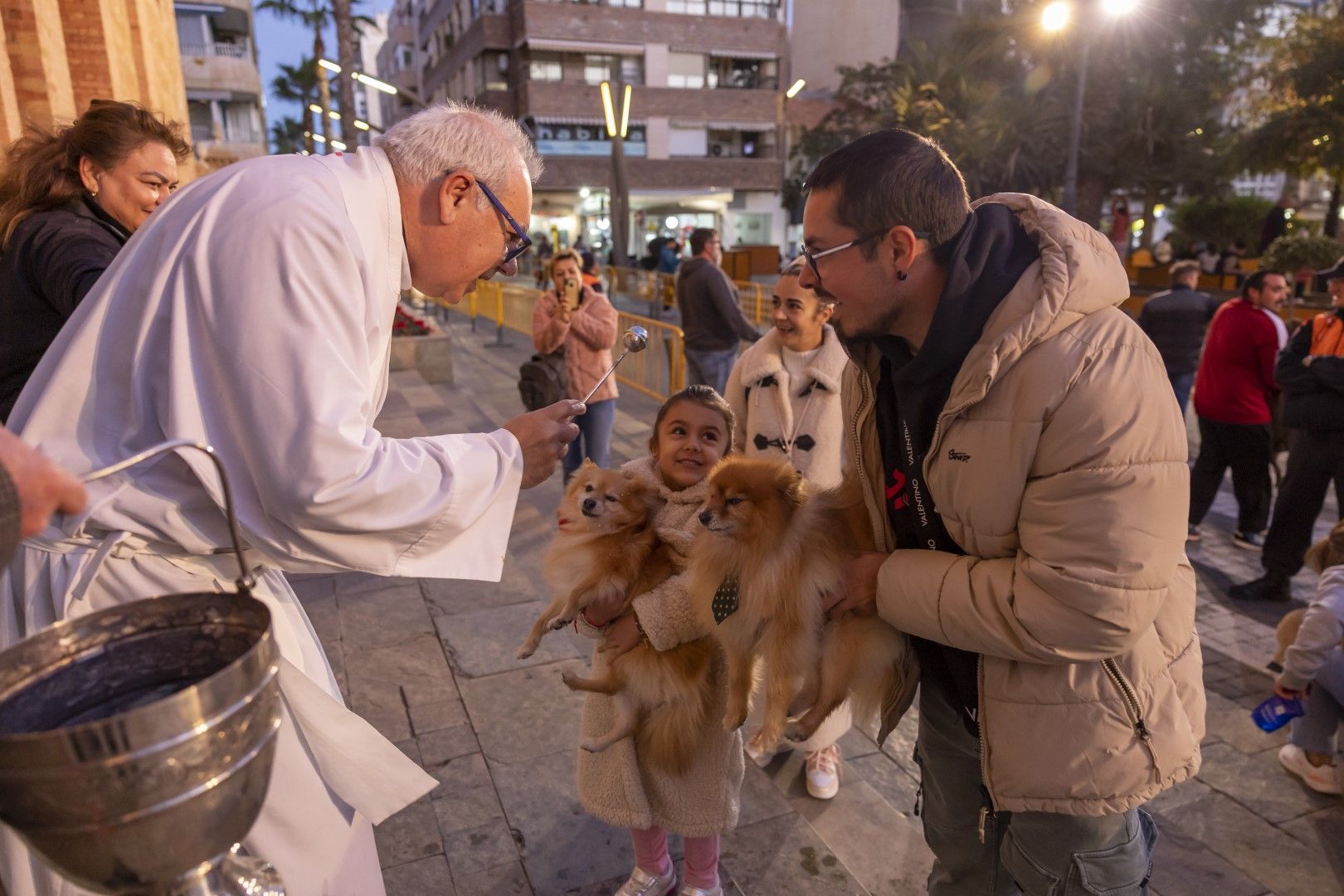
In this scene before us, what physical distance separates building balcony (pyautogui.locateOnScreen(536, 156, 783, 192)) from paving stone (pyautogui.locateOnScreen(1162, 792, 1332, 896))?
41.1 m

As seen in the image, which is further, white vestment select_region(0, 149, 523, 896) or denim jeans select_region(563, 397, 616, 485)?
denim jeans select_region(563, 397, 616, 485)

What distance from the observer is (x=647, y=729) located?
2.75 meters

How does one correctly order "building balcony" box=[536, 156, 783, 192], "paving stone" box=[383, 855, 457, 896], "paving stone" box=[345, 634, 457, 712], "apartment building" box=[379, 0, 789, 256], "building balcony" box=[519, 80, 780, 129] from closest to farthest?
"paving stone" box=[383, 855, 457, 896], "paving stone" box=[345, 634, 457, 712], "building balcony" box=[519, 80, 780, 129], "apartment building" box=[379, 0, 789, 256], "building balcony" box=[536, 156, 783, 192]

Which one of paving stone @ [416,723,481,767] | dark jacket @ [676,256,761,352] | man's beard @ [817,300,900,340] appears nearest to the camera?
man's beard @ [817,300,900,340]

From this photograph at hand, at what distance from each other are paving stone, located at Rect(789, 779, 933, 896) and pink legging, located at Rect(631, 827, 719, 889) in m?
0.61

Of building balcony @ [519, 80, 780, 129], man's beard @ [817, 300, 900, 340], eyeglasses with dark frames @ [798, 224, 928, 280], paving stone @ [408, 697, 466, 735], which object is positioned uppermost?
building balcony @ [519, 80, 780, 129]

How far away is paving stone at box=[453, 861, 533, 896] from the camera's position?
294 cm

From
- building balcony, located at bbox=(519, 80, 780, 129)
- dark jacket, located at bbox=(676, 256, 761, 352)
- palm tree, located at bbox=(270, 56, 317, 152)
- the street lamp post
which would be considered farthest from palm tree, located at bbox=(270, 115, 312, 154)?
dark jacket, located at bbox=(676, 256, 761, 352)

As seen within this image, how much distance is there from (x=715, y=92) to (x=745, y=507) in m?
46.2

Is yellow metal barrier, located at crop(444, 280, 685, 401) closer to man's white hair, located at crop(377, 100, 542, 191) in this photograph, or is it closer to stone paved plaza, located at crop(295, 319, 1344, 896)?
stone paved plaza, located at crop(295, 319, 1344, 896)

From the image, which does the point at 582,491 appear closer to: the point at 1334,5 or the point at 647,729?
the point at 647,729

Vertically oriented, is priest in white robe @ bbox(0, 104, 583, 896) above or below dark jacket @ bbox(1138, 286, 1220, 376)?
above

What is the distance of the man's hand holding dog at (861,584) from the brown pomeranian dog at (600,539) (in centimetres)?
78

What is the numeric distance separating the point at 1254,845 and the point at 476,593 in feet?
14.1
